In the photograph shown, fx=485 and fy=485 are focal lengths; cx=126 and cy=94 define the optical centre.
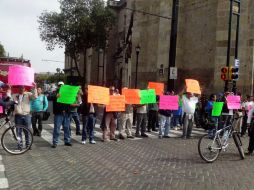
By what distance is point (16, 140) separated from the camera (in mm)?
11242

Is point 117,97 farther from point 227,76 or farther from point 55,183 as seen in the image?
point 227,76

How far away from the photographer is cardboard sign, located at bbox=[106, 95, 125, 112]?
48.5 feet

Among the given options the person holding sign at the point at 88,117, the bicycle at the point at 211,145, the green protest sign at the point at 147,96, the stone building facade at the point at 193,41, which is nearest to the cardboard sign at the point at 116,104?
the person holding sign at the point at 88,117

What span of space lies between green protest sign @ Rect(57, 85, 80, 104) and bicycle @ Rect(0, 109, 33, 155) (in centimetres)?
165

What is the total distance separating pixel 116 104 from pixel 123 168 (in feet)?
17.8

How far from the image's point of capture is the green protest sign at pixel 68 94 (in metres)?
12.8

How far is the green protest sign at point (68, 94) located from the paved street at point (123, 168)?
1237mm

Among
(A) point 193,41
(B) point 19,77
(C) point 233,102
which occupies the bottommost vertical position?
(C) point 233,102

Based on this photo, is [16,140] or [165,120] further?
[165,120]

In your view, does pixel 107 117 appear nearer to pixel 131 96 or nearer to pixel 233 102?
pixel 131 96

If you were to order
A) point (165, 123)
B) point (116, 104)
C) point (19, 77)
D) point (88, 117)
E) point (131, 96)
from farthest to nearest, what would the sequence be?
1. point (165, 123)
2. point (131, 96)
3. point (116, 104)
4. point (88, 117)
5. point (19, 77)

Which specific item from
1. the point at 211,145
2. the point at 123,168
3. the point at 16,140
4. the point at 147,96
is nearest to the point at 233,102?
the point at 147,96

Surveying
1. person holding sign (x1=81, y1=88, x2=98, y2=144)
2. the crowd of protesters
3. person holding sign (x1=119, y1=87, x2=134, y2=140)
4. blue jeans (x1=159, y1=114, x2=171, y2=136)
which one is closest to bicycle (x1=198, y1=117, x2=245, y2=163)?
the crowd of protesters

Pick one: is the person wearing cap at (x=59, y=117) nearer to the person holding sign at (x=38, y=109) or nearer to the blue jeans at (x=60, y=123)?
the blue jeans at (x=60, y=123)
